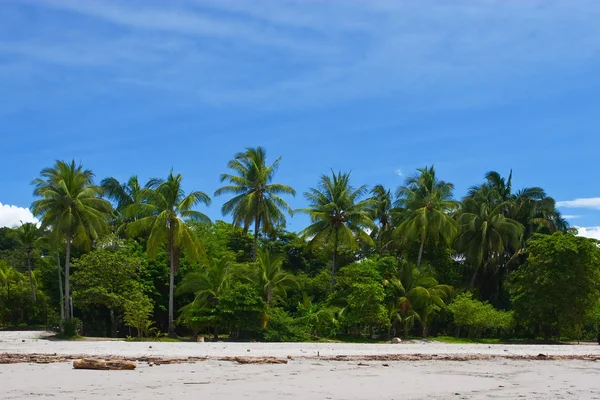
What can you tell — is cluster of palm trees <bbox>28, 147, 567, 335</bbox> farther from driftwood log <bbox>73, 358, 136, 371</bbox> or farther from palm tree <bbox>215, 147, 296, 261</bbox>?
driftwood log <bbox>73, 358, 136, 371</bbox>

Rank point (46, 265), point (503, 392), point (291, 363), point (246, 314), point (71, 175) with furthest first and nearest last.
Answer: point (46, 265) < point (71, 175) < point (246, 314) < point (291, 363) < point (503, 392)

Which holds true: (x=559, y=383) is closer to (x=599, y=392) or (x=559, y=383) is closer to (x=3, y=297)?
(x=599, y=392)

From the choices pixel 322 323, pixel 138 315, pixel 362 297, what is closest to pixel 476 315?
pixel 362 297

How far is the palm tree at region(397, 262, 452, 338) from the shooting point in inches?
1369

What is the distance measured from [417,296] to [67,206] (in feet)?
63.7

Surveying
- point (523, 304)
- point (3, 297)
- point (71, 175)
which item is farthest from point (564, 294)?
point (3, 297)

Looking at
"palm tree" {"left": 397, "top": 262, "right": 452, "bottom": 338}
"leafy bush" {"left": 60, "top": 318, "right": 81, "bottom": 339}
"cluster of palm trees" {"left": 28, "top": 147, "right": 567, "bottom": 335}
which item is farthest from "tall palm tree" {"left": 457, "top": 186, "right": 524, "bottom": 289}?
"leafy bush" {"left": 60, "top": 318, "right": 81, "bottom": 339}

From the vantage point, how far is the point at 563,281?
109ft

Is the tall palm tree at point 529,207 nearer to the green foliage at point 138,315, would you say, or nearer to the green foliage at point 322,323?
the green foliage at point 322,323

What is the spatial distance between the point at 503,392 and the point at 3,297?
1633 inches

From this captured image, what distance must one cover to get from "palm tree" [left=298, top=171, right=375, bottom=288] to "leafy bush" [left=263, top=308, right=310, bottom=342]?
10041mm

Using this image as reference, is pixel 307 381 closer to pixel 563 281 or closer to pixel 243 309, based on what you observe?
pixel 243 309

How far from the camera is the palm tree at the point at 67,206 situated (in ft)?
103

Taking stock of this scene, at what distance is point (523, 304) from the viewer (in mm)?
35188
